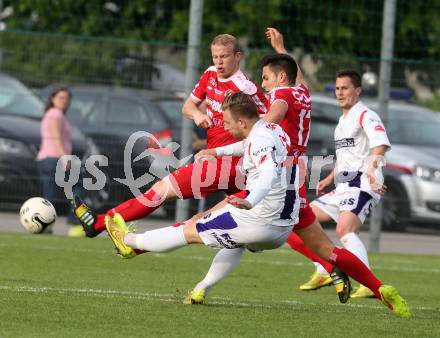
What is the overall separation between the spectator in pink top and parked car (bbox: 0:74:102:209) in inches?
27.3

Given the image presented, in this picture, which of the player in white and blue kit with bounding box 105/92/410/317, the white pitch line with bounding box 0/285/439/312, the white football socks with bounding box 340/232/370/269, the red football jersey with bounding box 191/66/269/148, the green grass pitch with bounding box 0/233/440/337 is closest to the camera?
the green grass pitch with bounding box 0/233/440/337

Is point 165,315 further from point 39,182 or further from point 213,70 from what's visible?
point 39,182

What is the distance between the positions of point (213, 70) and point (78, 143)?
25.9ft

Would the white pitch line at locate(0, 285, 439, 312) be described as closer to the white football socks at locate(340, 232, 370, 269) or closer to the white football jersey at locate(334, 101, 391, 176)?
the white football socks at locate(340, 232, 370, 269)

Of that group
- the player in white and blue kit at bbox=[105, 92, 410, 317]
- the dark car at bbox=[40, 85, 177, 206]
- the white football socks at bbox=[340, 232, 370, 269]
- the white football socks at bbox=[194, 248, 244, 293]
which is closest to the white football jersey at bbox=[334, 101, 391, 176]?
the white football socks at bbox=[340, 232, 370, 269]

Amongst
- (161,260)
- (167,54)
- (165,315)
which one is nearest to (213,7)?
(167,54)

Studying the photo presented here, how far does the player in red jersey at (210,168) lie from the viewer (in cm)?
1007

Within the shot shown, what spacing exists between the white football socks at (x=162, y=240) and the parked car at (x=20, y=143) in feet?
29.1

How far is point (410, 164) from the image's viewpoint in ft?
62.4

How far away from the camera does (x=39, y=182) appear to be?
17891 mm

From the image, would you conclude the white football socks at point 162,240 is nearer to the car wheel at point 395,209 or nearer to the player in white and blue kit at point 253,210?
the player in white and blue kit at point 253,210

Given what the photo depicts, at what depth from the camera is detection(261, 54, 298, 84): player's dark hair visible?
9.84m

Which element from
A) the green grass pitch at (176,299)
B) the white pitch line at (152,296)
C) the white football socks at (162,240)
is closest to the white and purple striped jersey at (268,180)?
the white football socks at (162,240)

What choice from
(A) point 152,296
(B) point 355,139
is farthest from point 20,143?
(A) point 152,296
